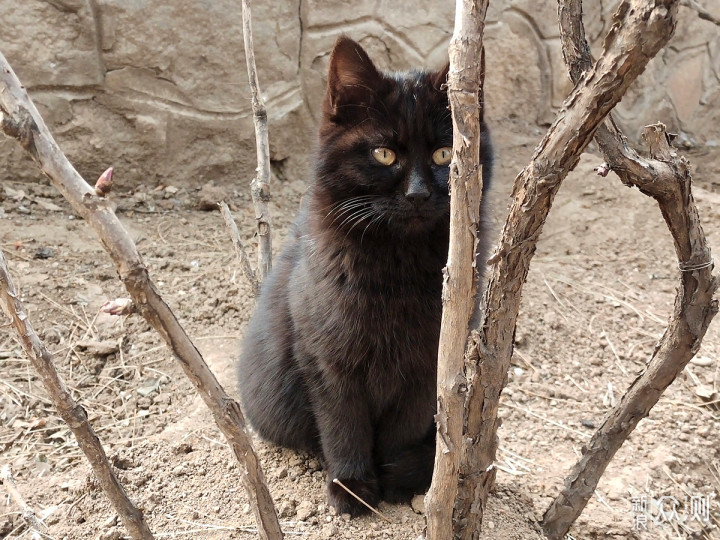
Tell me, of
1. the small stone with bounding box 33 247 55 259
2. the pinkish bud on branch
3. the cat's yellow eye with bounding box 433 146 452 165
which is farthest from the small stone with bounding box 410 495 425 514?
the small stone with bounding box 33 247 55 259

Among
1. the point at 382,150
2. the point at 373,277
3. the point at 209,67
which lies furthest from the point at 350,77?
the point at 209,67

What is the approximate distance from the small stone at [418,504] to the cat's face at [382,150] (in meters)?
0.82

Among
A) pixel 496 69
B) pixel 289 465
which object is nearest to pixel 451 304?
pixel 289 465

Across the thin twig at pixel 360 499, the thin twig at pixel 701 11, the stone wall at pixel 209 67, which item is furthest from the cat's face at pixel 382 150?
the thin twig at pixel 701 11

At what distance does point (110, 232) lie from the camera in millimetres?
1131

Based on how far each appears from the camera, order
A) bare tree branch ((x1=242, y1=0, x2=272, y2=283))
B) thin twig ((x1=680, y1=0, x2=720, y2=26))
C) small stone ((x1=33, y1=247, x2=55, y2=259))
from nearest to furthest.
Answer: bare tree branch ((x1=242, y1=0, x2=272, y2=283)), small stone ((x1=33, y1=247, x2=55, y2=259)), thin twig ((x1=680, y1=0, x2=720, y2=26))

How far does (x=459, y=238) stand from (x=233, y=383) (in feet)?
6.00

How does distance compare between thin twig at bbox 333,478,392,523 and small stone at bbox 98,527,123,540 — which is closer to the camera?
small stone at bbox 98,527,123,540

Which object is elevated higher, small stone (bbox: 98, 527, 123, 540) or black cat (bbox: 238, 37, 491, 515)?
black cat (bbox: 238, 37, 491, 515)

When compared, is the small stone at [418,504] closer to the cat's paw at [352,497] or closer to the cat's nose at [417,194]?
the cat's paw at [352,497]

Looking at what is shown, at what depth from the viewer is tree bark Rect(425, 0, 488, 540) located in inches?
44.8

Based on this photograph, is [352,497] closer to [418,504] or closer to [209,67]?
[418,504]

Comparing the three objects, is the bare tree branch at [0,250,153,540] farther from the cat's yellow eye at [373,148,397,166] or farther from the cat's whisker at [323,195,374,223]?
the cat's yellow eye at [373,148,397,166]

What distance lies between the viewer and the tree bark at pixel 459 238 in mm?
1139
